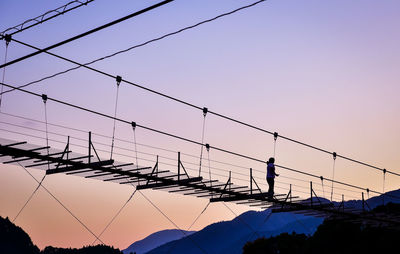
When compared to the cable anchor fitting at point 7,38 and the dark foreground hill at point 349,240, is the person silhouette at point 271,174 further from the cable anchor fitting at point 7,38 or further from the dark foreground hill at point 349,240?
the dark foreground hill at point 349,240

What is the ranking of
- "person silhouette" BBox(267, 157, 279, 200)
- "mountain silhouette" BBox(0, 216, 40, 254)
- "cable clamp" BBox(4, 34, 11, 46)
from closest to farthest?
1. "cable clamp" BBox(4, 34, 11, 46)
2. "person silhouette" BBox(267, 157, 279, 200)
3. "mountain silhouette" BBox(0, 216, 40, 254)

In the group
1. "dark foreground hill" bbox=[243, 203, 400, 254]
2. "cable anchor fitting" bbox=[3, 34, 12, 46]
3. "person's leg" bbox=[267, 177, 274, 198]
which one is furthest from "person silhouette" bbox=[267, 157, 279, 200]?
"dark foreground hill" bbox=[243, 203, 400, 254]

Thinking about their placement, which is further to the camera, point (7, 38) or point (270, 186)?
point (270, 186)

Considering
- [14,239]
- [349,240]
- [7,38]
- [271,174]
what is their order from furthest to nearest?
[14,239] < [349,240] < [271,174] < [7,38]

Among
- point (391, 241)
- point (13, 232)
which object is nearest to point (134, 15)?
point (391, 241)

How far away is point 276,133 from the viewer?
92.9ft

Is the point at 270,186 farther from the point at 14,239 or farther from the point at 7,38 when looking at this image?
the point at 14,239

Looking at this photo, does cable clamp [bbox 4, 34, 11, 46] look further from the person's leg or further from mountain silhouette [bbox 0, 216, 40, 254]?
mountain silhouette [bbox 0, 216, 40, 254]

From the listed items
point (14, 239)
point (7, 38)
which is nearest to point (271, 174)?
point (7, 38)

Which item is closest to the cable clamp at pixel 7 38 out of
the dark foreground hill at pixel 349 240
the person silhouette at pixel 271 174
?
the person silhouette at pixel 271 174

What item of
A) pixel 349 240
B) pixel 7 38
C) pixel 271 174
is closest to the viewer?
pixel 7 38

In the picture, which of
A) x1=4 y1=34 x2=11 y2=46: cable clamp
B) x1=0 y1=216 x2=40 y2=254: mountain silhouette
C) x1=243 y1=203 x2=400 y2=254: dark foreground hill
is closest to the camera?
x1=4 y1=34 x2=11 y2=46: cable clamp

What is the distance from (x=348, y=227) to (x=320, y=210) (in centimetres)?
4192

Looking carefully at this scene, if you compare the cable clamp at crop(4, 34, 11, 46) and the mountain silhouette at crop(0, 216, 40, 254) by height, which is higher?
the mountain silhouette at crop(0, 216, 40, 254)
